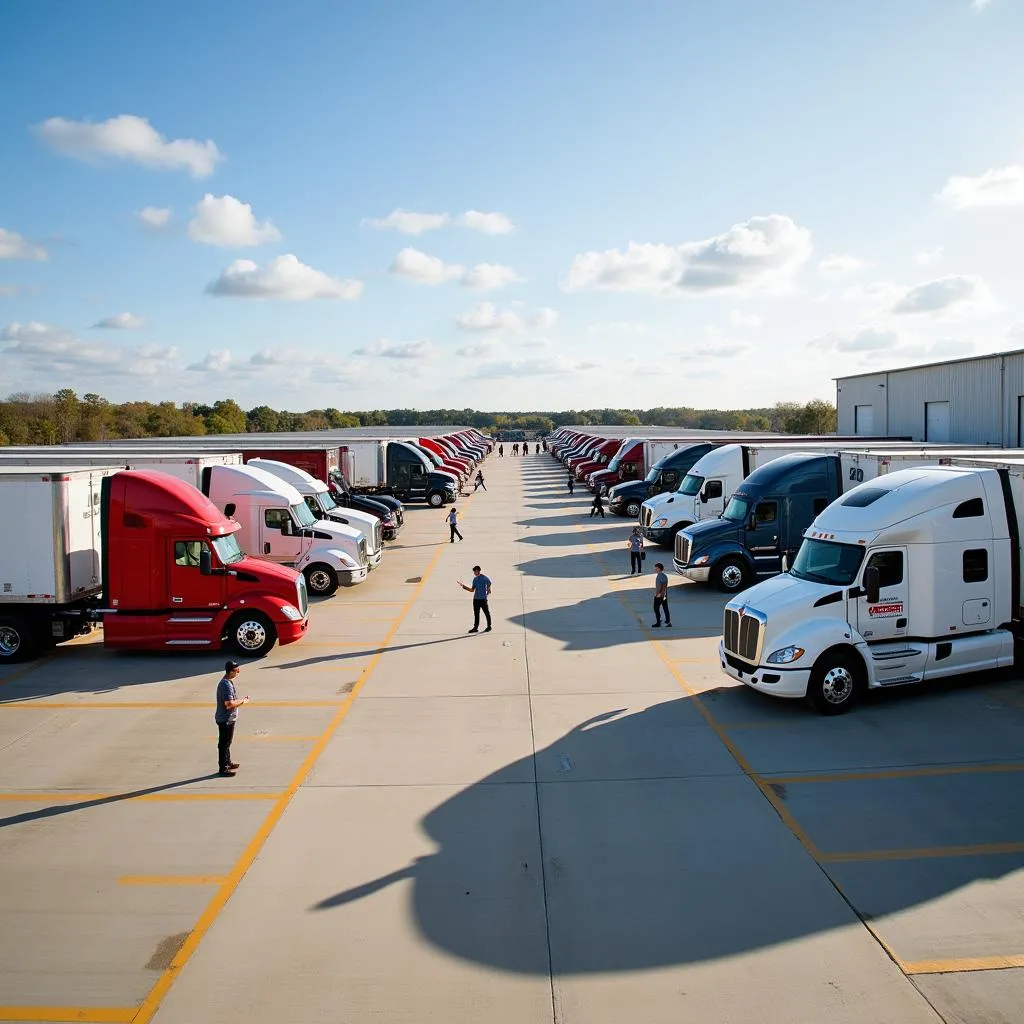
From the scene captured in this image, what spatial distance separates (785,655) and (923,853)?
4.15 meters

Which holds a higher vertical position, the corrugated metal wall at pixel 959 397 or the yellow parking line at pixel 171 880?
the corrugated metal wall at pixel 959 397

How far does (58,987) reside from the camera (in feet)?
22.1

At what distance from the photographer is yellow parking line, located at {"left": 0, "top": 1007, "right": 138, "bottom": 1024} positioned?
20.9ft

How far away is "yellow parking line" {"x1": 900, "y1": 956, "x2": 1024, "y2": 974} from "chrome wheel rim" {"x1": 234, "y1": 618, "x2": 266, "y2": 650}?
12235 millimetres

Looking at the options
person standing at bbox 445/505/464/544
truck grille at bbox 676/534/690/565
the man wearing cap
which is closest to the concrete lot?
the man wearing cap

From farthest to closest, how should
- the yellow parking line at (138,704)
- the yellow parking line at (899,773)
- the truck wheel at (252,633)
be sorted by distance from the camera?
the truck wheel at (252,633) → the yellow parking line at (138,704) → the yellow parking line at (899,773)

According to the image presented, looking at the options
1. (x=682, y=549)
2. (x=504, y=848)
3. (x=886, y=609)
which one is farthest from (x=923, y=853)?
(x=682, y=549)

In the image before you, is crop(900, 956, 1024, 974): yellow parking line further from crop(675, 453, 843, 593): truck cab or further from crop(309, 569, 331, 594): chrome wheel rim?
crop(309, 569, 331, 594): chrome wheel rim

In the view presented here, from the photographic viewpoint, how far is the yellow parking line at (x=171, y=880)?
27.1 feet

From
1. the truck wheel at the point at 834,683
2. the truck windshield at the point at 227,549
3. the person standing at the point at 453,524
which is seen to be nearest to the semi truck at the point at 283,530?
the truck windshield at the point at 227,549

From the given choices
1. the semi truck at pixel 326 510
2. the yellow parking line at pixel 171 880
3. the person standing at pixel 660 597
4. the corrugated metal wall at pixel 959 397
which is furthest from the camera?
the corrugated metal wall at pixel 959 397

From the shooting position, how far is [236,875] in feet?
27.5

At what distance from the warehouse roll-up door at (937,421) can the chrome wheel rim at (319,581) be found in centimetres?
2786

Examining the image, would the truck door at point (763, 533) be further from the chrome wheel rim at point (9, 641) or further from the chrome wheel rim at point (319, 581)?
the chrome wheel rim at point (9, 641)
